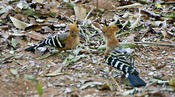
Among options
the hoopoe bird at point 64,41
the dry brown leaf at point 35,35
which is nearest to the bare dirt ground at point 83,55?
the dry brown leaf at point 35,35

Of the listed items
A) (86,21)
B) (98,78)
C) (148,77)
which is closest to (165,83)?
(148,77)

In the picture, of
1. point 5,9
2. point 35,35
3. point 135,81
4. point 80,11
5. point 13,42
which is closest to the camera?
point 135,81

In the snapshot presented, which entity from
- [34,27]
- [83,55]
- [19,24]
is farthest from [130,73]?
[19,24]

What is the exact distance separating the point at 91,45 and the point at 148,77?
151 centimetres

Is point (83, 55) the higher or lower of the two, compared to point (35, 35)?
lower

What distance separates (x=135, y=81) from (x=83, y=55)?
129 centimetres

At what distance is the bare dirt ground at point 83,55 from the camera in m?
4.36

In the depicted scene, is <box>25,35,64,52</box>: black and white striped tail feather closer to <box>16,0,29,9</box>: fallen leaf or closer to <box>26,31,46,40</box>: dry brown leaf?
<box>26,31,46,40</box>: dry brown leaf

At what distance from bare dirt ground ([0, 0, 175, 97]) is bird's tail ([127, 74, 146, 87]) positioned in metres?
0.06

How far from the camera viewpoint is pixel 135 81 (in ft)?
14.3

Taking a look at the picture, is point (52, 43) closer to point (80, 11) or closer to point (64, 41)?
point (64, 41)

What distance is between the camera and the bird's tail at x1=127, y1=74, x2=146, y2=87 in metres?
4.30

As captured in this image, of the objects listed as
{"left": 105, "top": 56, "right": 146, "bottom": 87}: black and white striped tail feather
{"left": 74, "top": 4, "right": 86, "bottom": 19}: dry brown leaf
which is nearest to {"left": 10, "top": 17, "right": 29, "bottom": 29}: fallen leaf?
{"left": 74, "top": 4, "right": 86, "bottom": 19}: dry brown leaf

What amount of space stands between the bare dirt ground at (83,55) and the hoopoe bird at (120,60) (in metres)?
0.12
